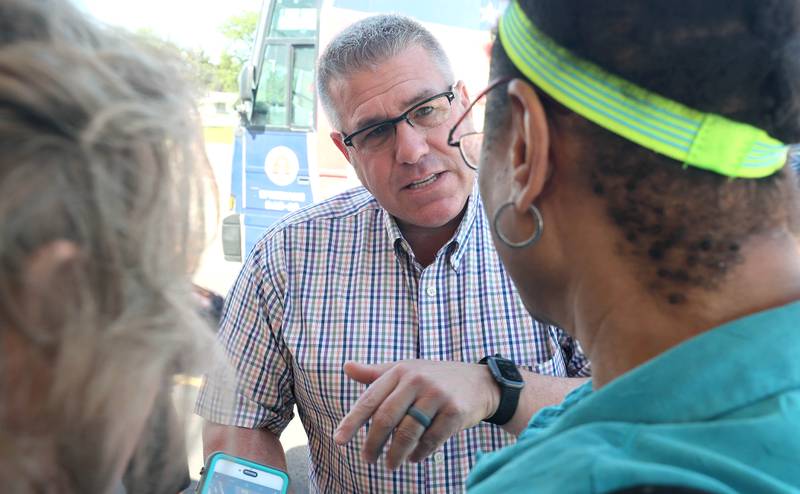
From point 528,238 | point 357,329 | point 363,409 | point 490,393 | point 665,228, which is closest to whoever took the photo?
point 665,228

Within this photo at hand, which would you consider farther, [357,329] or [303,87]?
[303,87]

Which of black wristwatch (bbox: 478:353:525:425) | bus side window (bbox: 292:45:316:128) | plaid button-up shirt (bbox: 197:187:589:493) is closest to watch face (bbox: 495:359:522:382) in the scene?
black wristwatch (bbox: 478:353:525:425)

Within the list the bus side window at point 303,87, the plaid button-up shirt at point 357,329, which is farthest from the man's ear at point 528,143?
the bus side window at point 303,87

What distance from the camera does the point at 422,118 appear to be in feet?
7.02

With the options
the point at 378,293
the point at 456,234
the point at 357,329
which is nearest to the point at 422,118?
the point at 456,234

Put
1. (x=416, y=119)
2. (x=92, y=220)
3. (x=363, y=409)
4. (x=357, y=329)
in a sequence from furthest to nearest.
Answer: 1. (x=416, y=119)
2. (x=357, y=329)
3. (x=363, y=409)
4. (x=92, y=220)

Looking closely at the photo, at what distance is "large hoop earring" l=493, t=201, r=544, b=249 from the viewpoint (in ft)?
3.36

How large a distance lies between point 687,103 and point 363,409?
2.83 feet

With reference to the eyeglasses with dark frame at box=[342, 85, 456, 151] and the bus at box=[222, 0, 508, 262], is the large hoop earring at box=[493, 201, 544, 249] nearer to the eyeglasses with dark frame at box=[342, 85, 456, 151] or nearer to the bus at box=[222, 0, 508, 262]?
the eyeglasses with dark frame at box=[342, 85, 456, 151]

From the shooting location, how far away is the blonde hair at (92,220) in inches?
25.8

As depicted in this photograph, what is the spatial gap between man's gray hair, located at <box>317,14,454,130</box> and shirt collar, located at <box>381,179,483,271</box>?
395 millimetres

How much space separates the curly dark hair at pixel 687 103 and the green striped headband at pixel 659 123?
0.01 metres

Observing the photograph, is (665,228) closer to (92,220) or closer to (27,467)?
(92,220)

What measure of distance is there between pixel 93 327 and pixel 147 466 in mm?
282
